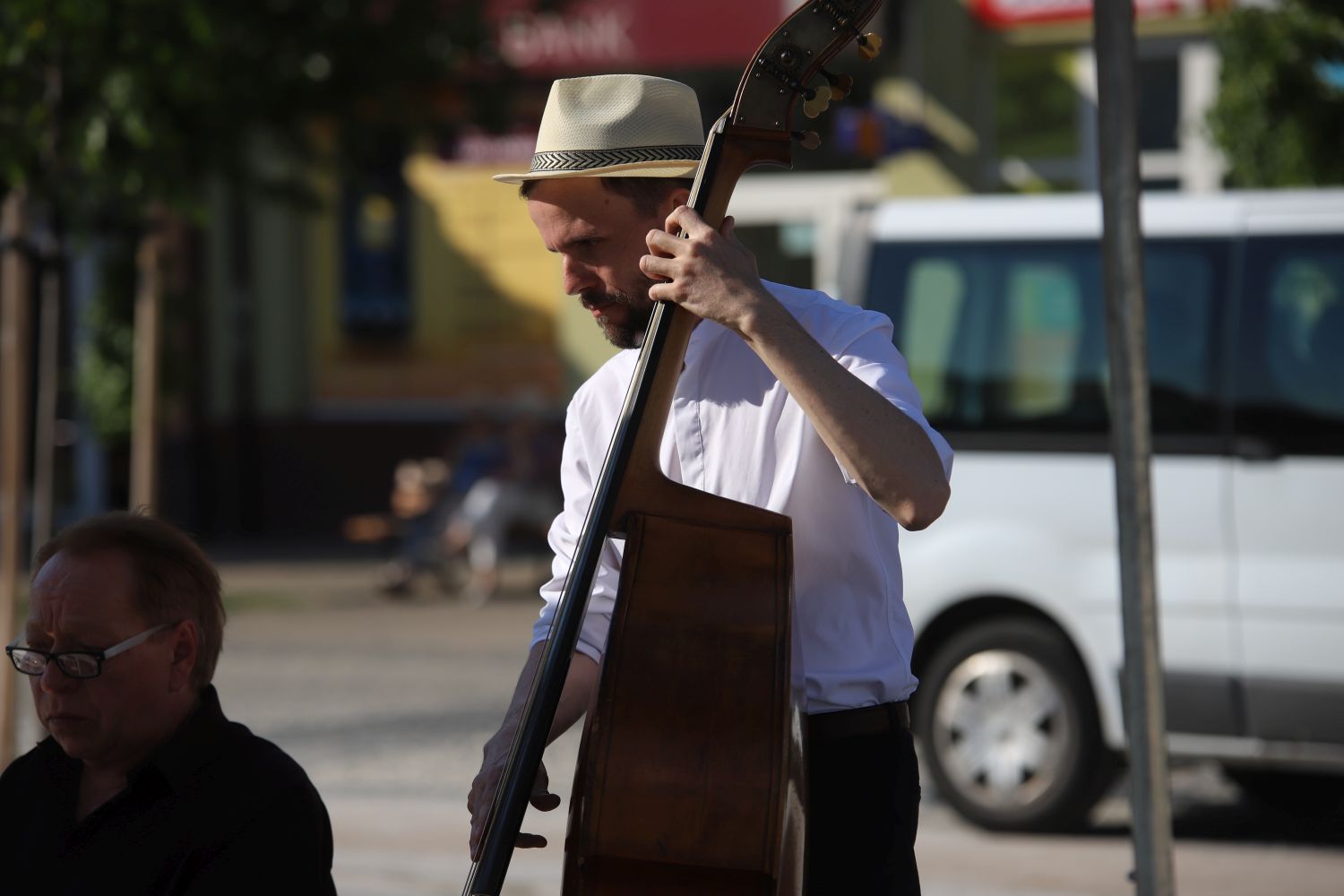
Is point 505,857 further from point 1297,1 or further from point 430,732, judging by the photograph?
point 1297,1

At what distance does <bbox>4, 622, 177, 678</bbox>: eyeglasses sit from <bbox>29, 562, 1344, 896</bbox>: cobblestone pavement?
3201mm

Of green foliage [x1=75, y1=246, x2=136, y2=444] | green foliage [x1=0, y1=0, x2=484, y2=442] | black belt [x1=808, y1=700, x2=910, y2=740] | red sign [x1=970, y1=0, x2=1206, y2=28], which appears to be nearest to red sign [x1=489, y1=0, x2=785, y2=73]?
red sign [x1=970, y1=0, x2=1206, y2=28]

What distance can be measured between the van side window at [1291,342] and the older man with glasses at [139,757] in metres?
4.54

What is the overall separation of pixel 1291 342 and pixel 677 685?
4.68 metres

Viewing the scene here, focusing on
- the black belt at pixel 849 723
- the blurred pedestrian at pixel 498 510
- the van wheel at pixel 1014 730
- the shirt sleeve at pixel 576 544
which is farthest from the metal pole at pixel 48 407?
the blurred pedestrian at pixel 498 510

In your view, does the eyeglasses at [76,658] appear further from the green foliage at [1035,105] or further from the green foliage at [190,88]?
the green foliage at [1035,105]

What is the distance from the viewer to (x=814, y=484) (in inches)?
94.8

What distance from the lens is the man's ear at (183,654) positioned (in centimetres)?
255

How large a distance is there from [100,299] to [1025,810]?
11705 millimetres

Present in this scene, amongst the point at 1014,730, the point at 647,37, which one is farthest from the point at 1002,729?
the point at 647,37

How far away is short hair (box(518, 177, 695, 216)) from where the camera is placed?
2.46 metres

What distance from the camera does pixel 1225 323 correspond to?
6.50 m

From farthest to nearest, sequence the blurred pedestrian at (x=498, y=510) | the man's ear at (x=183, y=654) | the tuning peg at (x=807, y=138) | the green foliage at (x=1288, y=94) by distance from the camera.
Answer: the blurred pedestrian at (x=498, y=510), the green foliage at (x=1288, y=94), the man's ear at (x=183, y=654), the tuning peg at (x=807, y=138)

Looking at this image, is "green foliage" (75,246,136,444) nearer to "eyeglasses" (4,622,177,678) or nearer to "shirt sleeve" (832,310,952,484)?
"eyeglasses" (4,622,177,678)
